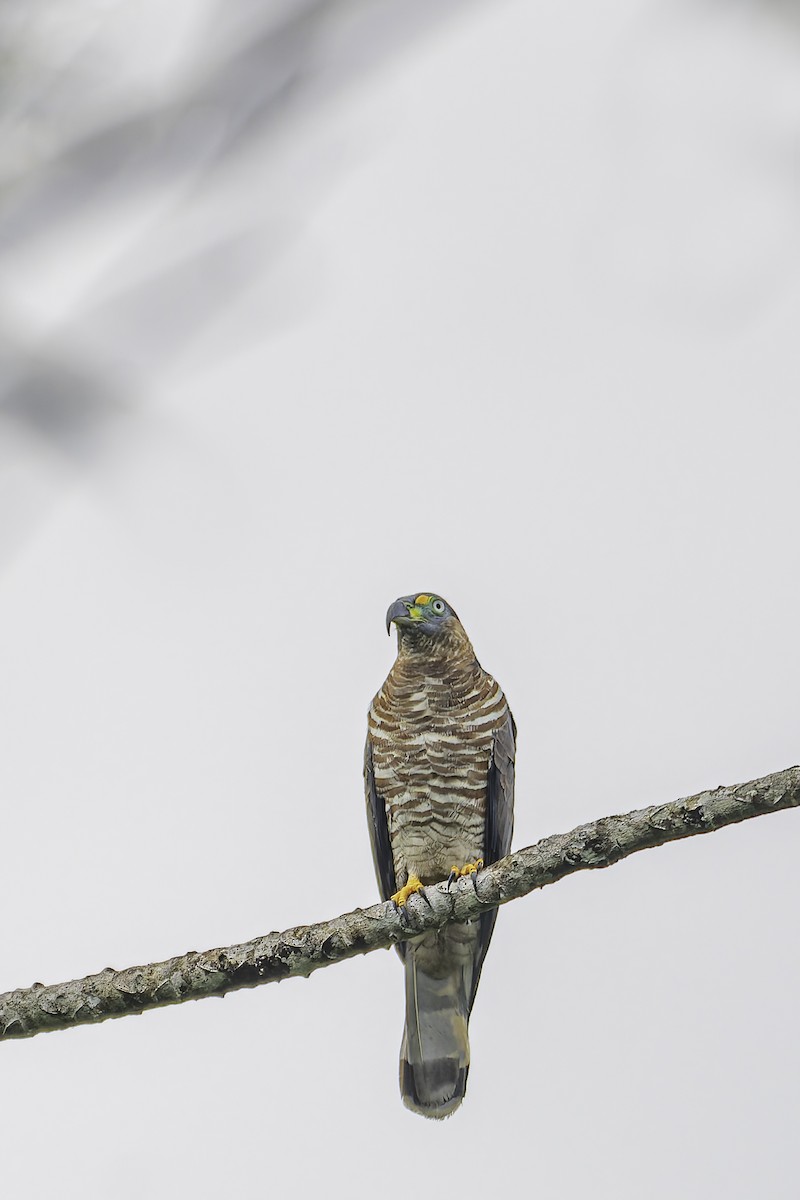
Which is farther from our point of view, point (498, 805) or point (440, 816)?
point (498, 805)

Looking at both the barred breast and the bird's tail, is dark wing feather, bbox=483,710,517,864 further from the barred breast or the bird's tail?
the bird's tail

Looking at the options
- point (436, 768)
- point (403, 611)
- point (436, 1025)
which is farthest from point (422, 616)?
point (436, 1025)

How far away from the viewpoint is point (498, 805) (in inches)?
279

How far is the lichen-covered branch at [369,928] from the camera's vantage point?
3852 millimetres

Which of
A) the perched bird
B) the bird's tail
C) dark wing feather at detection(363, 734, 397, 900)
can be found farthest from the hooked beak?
the bird's tail

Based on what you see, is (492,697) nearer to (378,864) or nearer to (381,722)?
(381,722)

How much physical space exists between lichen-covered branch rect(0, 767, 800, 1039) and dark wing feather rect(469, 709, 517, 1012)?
7.52 ft

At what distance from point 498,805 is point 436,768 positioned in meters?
0.41

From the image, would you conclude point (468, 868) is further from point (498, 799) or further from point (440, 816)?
point (498, 799)

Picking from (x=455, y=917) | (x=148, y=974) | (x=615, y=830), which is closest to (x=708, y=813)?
(x=615, y=830)

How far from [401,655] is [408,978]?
1.81 m

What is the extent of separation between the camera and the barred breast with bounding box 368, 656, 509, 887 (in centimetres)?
696

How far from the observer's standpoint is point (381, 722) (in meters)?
7.26

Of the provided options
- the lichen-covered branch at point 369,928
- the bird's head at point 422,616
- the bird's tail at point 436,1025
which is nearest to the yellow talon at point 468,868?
the bird's tail at point 436,1025
